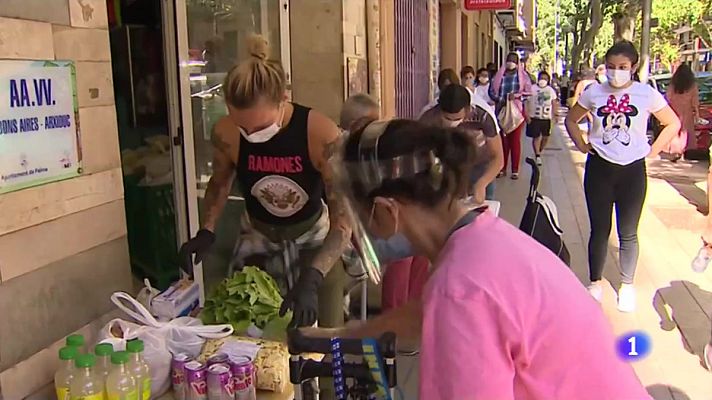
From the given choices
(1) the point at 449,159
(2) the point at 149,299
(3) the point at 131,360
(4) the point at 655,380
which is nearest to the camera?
(1) the point at 449,159

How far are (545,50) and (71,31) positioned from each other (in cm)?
8456

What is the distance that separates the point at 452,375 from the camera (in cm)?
130

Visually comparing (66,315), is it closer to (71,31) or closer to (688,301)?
(71,31)

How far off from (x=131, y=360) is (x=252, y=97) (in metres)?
1.09

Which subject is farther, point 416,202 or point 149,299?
point 149,299

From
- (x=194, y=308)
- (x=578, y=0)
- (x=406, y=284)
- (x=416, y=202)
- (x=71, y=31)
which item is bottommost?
(x=406, y=284)

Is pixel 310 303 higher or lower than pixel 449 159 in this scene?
lower

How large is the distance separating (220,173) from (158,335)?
Result: 3.02 feet

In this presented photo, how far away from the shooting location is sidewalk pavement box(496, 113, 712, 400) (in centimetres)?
436

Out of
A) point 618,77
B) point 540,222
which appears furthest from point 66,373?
point 618,77

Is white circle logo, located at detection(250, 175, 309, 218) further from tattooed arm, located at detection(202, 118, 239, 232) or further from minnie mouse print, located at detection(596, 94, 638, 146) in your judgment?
minnie mouse print, located at detection(596, 94, 638, 146)

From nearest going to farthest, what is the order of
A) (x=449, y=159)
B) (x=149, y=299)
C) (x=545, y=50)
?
(x=449, y=159)
(x=149, y=299)
(x=545, y=50)

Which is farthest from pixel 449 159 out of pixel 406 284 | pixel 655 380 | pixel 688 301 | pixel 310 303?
pixel 688 301

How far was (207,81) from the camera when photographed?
188 inches
